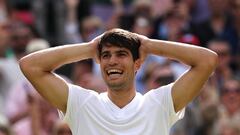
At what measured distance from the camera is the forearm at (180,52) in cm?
767

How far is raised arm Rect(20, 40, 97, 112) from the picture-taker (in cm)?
766

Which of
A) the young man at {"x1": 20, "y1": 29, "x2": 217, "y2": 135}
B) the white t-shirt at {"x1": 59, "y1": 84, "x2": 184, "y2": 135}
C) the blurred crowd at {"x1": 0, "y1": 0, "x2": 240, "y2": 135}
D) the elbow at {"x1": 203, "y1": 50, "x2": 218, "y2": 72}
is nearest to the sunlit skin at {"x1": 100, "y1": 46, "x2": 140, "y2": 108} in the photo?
the young man at {"x1": 20, "y1": 29, "x2": 217, "y2": 135}

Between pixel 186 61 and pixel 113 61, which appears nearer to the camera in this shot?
pixel 113 61

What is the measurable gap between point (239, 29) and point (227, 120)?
8.76 ft

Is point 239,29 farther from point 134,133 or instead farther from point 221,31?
point 134,133

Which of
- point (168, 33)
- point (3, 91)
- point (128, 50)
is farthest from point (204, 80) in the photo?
point (168, 33)

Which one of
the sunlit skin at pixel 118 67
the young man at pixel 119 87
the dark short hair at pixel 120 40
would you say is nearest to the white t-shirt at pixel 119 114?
the young man at pixel 119 87

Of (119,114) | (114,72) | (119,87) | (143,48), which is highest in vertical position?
(143,48)

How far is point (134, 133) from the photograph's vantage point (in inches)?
296

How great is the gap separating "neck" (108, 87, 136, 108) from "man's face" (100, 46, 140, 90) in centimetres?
7

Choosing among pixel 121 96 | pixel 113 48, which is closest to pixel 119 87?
pixel 121 96

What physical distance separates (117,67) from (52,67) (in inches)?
20.0

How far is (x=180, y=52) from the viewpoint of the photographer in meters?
7.70

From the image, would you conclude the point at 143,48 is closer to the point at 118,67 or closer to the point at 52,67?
the point at 118,67
